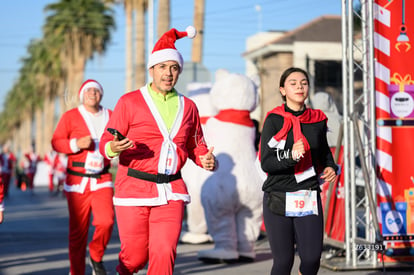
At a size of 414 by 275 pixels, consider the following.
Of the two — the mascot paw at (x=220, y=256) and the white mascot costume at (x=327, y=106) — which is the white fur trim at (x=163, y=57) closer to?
the mascot paw at (x=220, y=256)

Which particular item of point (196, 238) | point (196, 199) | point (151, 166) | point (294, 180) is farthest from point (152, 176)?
point (196, 238)

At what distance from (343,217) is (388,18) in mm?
2387

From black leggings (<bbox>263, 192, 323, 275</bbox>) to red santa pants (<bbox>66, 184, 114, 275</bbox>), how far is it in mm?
2502

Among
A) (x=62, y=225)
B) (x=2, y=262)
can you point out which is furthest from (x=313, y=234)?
(x=62, y=225)

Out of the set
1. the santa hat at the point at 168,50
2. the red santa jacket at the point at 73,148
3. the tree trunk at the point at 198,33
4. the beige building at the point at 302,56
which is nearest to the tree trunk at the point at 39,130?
the beige building at the point at 302,56

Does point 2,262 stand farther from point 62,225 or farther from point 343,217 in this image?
point 62,225

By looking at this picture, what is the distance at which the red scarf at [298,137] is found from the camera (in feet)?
19.0

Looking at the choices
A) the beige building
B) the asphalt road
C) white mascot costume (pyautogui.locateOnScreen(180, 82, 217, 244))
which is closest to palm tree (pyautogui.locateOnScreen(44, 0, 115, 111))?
the beige building

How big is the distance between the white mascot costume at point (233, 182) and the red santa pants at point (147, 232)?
3422 millimetres

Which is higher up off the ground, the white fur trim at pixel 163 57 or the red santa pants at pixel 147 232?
the white fur trim at pixel 163 57

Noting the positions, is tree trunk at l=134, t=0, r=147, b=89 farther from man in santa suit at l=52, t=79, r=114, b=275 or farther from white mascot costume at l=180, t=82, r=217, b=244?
man in santa suit at l=52, t=79, r=114, b=275

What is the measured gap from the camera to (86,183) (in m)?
8.04

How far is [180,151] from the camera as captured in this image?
5.90m

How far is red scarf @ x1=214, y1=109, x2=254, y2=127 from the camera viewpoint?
9.65 meters
